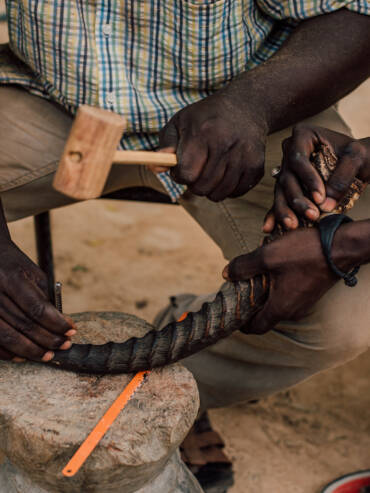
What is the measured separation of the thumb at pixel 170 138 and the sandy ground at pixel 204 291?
3.45 feet

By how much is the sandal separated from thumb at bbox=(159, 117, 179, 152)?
974 millimetres

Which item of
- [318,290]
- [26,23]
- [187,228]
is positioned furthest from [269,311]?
[187,228]

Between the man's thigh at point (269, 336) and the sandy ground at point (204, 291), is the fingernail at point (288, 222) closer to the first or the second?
the man's thigh at point (269, 336)

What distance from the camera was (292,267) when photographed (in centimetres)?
120

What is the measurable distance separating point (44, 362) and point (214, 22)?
887mm

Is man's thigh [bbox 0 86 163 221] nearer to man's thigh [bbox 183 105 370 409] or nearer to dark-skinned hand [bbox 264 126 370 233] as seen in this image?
man's thigh [bbox 183 105 370 409]

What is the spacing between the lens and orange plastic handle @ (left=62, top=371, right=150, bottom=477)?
3.40 feet

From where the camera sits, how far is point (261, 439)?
6.32ft

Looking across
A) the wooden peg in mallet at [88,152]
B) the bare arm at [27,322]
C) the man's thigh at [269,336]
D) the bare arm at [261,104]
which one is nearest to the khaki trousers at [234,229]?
the man's thigh at [269,336]

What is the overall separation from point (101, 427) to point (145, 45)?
3.07 feet

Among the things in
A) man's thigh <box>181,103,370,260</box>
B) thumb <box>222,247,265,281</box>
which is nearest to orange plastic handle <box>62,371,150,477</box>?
thumb <box>222,247,265,281</box>

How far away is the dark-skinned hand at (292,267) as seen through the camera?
3.92 feet

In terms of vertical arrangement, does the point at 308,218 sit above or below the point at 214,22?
below

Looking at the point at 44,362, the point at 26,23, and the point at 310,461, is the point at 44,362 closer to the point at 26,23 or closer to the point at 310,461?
the point at 26,23
